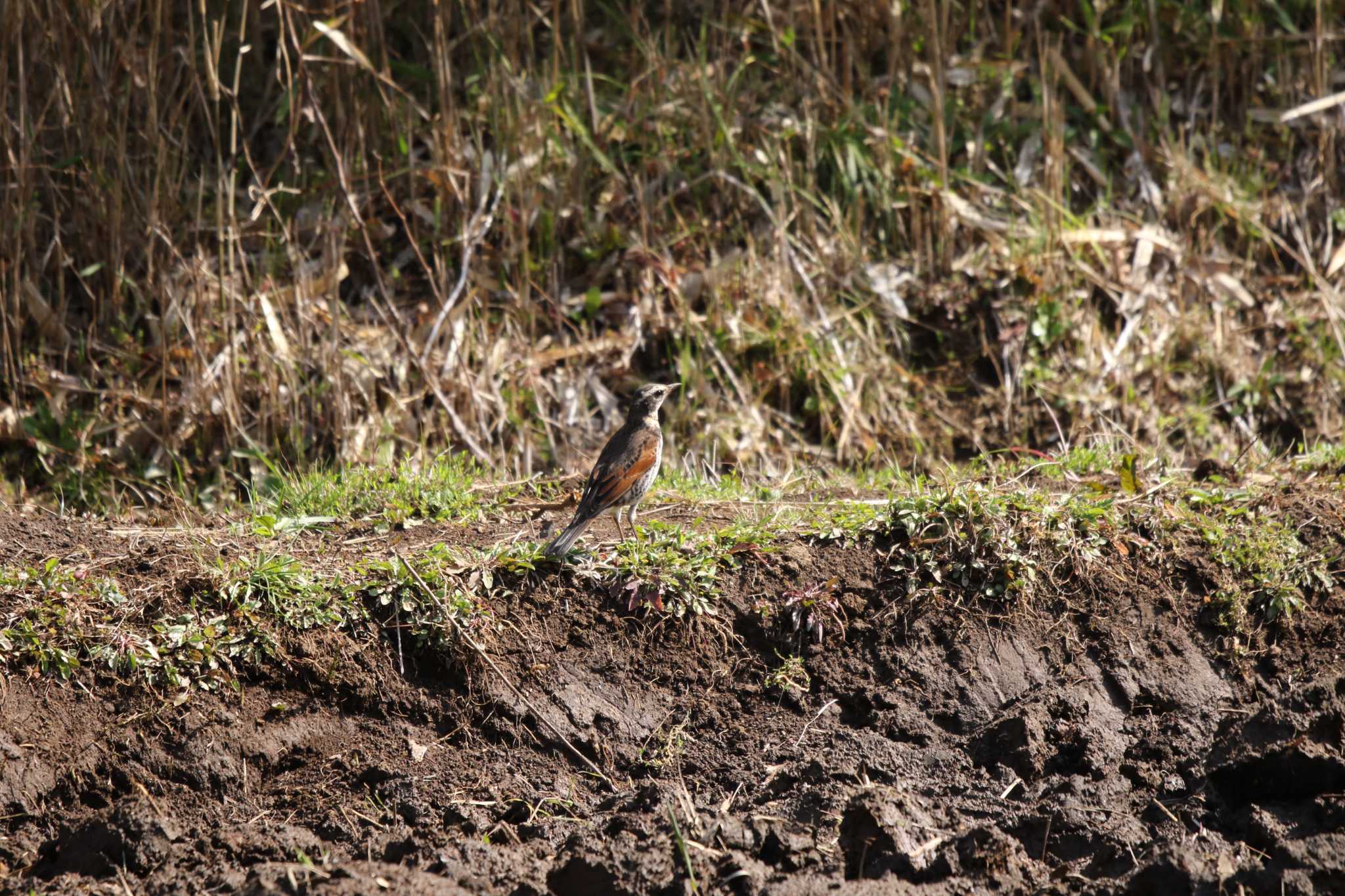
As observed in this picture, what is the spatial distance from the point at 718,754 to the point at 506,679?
0.86 m

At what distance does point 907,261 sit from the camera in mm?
8961

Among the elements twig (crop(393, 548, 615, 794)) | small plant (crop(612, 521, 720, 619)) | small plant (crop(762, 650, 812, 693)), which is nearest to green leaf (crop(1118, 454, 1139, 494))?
small plant (crop(762, 650, 812, 693))

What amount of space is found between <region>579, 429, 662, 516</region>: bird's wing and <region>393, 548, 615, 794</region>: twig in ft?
→ 2.41

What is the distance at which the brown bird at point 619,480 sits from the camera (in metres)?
5.39

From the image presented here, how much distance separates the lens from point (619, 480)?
5.61 metres

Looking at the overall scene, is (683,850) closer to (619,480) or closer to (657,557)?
(657,557)

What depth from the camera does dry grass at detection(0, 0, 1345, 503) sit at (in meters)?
7.86

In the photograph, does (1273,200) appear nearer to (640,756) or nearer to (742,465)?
(742,465)

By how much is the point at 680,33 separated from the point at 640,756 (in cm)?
625

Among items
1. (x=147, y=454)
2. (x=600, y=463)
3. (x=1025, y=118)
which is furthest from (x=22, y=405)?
(x=1025, y=118)

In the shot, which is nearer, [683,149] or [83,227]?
[83,227]

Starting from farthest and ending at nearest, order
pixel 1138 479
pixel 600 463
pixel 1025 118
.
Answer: pixel 1025 118 < pixel 1138 479 < pixel 600 463

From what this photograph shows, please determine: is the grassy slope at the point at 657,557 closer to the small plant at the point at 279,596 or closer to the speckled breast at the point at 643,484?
the small plant at the point at 279,596

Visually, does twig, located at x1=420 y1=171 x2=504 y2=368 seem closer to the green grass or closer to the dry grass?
the dry grass
